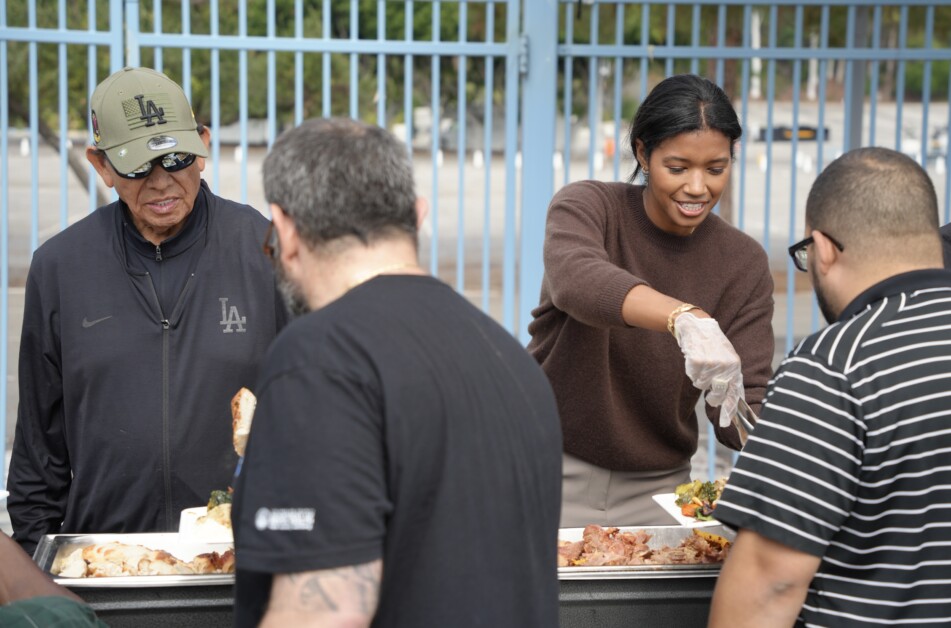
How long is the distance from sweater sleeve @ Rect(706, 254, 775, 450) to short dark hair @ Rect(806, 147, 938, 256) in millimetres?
1007

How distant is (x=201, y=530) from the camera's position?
2535mm

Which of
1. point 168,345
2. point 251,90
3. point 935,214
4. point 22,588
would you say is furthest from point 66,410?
point 251,90

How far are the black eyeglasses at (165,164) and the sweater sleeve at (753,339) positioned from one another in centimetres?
140

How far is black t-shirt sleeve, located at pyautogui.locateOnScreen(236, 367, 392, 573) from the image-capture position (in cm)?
148

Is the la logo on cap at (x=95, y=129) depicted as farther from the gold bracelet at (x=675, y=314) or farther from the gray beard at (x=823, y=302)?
the gray beard at (x=823, y=302)

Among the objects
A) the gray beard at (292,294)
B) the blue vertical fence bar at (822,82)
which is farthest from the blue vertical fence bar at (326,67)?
the gray beard at (292,294)

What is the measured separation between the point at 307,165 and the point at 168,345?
4.10ft

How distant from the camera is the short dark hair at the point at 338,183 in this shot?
1.58m

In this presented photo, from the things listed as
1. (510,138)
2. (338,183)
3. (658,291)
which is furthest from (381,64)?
(338,183)

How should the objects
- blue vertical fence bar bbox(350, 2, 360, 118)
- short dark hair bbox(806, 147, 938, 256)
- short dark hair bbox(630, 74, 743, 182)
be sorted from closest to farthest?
short dark hair bbox(806, 147, 938, 256) → short dark hair bbox(630, 74, 743, 182) → blue vertical fence bar bbox(350, 2, 360, 118)

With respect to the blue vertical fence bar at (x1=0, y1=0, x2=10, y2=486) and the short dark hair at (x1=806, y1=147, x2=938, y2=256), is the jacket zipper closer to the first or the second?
the short dark hair at (x1=806, y1=147, x2=938, y2=256)

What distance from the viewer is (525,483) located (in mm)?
1621

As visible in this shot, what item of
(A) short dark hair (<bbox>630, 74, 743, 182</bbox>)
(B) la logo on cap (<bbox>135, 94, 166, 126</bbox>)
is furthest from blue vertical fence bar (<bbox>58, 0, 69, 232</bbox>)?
(A) short dark hair (<bbox>630, 74, 743, 182</bbox>)

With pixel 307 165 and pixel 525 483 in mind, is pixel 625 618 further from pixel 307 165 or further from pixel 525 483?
pixel 307 165
